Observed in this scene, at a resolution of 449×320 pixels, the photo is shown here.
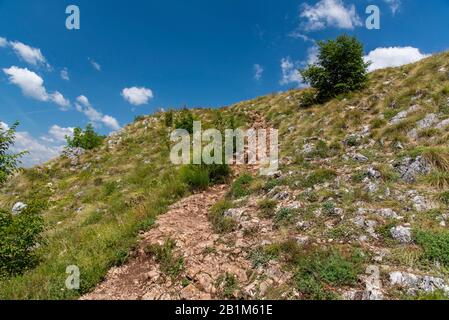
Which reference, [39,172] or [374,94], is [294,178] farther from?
[39,172]

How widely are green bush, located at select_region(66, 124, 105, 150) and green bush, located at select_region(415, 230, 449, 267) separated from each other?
19441 millimetres

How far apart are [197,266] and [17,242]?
4.45 metres

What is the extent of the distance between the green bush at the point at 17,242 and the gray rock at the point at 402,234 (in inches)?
306

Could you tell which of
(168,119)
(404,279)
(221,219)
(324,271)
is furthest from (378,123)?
(168,119)


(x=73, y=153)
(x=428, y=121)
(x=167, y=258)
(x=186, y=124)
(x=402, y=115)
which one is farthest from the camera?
(x=73, y=153)

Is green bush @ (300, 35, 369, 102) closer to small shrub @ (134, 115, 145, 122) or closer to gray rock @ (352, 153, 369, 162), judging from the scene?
gray rock @ (352, 153, 369, 162)

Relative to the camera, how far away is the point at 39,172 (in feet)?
57.6

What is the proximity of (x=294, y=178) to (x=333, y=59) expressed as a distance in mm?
9884

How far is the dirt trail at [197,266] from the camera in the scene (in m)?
5.49

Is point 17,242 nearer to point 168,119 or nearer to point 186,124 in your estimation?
point 186,124

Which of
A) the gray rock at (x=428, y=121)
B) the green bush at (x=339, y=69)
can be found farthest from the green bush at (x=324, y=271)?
the green bush at (x=339, y=69)

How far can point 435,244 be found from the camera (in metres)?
5.32

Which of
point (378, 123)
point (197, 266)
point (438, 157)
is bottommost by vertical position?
point (197, 266)

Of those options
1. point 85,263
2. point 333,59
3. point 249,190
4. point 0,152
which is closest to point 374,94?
point 333,59
